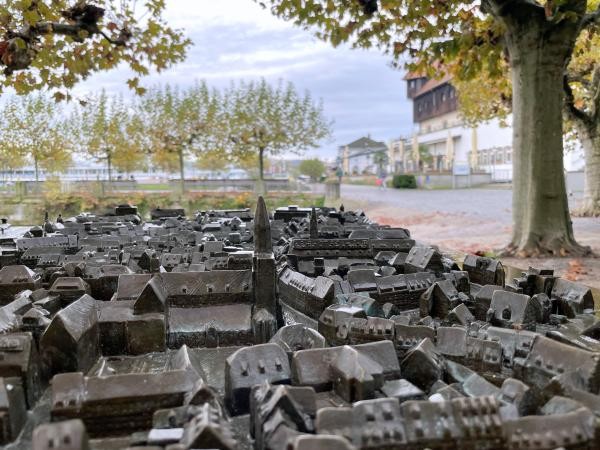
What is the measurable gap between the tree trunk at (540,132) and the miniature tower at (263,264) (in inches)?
338

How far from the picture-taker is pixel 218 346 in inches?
172

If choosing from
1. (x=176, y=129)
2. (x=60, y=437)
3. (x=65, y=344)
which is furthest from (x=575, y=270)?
(x=176, y=129)

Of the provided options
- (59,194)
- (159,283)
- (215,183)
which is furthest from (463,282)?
(215,183)

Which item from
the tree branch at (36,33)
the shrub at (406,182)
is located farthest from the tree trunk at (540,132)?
the shrub at (406,182)

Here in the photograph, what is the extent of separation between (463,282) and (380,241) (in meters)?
1.96

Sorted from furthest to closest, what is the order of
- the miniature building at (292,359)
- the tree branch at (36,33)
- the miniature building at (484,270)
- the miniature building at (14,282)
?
the tree branch at (36,33)
the miniature building at (484,270)
the miniature building at (14,282)
the miniature building at (292,359)

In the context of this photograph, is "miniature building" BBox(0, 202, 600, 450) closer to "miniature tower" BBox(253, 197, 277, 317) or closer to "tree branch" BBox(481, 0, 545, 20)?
"miniature tower" BBox(253, 197, 277, 317)

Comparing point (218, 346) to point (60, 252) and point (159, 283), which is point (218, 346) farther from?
point (60, 252)

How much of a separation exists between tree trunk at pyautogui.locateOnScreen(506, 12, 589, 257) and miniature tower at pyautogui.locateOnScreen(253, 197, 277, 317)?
8.58 metres

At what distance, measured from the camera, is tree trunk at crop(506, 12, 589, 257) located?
1091 centimetres

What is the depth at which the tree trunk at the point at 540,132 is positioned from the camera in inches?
430

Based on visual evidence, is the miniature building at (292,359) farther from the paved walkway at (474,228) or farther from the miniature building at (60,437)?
the paved walkway at (474,228)

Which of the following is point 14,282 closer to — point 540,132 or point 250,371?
point 250,371

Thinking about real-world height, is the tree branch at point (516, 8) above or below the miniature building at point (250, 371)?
above
